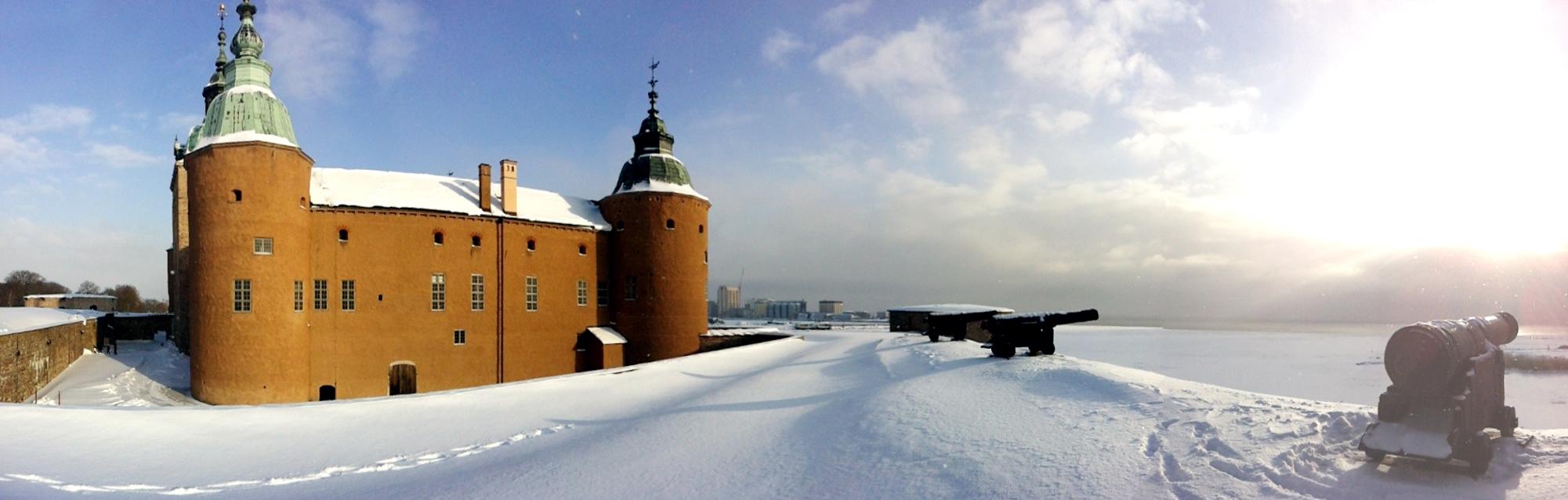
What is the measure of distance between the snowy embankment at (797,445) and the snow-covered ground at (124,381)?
1316 cm

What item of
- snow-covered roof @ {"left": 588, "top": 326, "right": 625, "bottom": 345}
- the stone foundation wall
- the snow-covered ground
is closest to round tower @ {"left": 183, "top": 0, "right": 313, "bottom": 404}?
the snow-covered ground

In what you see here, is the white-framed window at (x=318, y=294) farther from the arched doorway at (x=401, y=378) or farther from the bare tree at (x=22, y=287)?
the bare tree at (x=22, y=287)

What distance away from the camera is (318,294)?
82.0 ft

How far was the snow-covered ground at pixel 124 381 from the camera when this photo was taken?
71.1 ft

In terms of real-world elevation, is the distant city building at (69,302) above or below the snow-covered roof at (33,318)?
above

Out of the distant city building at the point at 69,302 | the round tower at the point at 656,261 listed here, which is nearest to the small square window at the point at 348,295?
the round tower at the point at 656,261

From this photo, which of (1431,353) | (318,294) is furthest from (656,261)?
(1431,353)

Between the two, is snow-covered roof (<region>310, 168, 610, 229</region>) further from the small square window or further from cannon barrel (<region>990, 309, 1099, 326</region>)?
cannon barrel (<region>990, 309, 1099, 326</region>)

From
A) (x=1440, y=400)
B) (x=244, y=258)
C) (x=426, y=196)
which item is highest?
(x=426, y=196)

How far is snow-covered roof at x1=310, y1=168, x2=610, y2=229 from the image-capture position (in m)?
26.3

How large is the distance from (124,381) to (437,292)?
1066 cm

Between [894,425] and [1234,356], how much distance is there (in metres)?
47.2

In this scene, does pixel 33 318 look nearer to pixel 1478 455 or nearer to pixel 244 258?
pixel 244 258

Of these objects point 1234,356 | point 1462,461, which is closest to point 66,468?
point 1462,461
